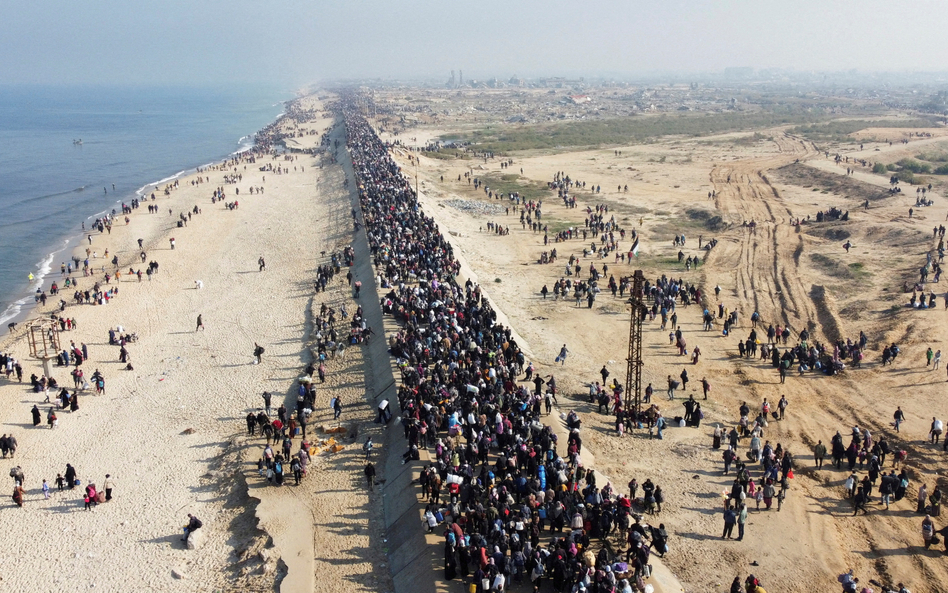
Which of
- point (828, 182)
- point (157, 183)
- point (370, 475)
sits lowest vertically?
point (370, 475)

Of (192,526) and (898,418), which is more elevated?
(898,418)

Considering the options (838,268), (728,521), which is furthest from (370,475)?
(838,268)

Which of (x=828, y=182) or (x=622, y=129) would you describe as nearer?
(x=828, y=182)

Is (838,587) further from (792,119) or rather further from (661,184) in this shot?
(792,119)

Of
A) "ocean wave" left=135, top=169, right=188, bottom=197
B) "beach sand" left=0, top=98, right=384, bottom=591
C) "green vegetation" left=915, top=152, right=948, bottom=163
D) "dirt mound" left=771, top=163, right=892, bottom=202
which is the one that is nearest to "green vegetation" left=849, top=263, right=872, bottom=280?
"dirt mound" left=771, top=163, right=892, bottom=202

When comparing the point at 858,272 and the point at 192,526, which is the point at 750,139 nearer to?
the point at 858,272

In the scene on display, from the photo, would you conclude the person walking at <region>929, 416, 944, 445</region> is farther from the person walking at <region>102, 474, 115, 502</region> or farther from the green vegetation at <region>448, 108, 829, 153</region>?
the green vegetation at <region>448, 108, 829, 153</region>

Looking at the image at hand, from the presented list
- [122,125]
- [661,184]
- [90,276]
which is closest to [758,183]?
[661,184]
